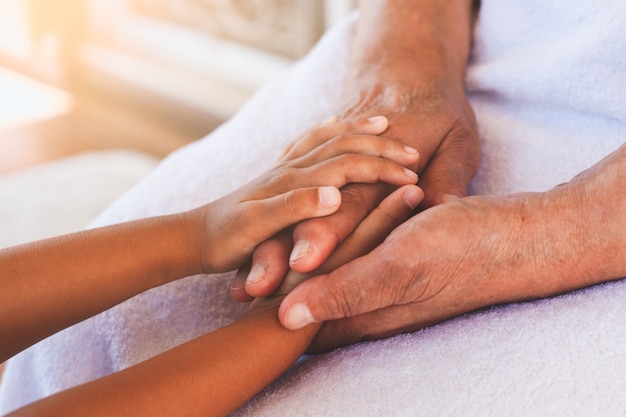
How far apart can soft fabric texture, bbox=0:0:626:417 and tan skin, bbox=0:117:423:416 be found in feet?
0.16

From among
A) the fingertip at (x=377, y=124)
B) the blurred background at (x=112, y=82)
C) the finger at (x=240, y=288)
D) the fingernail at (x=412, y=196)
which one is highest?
the blurred background at (x=112, y=82)

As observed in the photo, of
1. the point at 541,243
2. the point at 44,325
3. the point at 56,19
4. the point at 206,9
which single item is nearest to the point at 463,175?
the point at 541,243

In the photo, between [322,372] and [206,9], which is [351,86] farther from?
[206,9]

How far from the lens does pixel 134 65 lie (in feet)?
7.76

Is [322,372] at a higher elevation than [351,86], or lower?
lower

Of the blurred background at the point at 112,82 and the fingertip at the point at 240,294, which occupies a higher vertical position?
the blurred background at the point at 112,82

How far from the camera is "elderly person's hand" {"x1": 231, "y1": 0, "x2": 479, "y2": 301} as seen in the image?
0.75 metres

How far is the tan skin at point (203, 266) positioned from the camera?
2.04ft

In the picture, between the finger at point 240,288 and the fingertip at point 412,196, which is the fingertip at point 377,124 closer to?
the fingertip at point 412,196

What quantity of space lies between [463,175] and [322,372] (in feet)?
1.02

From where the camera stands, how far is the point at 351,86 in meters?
0.98

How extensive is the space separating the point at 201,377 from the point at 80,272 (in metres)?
0.21

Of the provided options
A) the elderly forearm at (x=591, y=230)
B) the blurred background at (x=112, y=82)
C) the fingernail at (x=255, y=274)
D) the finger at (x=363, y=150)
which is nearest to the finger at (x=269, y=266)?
the fingernail at (x=255, y=274)

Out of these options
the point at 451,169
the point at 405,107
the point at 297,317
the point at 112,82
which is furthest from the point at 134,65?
the point at 297,317
